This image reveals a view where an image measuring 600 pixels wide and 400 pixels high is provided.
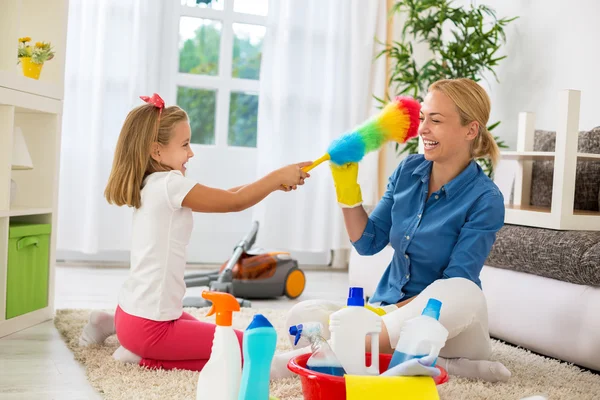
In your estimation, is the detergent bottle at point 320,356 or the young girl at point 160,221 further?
the young girl at point 160,221

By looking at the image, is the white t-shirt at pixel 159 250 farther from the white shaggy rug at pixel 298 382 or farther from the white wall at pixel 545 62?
the white wall at pixel 545 62

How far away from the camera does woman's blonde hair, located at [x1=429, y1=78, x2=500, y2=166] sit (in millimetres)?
1890

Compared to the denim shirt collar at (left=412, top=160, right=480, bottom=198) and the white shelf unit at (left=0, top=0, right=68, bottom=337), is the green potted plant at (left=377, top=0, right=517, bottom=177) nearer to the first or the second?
the denim shirt collar at (left=412, top=160, right=480, bottom=198)

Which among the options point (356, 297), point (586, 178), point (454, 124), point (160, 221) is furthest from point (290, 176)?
point (586, 178)

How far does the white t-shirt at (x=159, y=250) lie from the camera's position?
1808mm

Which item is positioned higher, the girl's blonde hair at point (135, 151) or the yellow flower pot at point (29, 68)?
the yellow flower pot at point (29, 68)

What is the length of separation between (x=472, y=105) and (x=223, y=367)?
1052 millimetres

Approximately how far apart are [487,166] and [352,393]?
8.06ft

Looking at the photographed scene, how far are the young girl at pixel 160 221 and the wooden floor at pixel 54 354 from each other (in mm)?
183

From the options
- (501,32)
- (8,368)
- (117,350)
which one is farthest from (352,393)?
(501,32)

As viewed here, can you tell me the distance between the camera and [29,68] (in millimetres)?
2418

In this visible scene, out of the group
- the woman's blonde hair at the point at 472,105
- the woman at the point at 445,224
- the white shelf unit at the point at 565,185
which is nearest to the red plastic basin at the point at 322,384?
the woman at the point at 445,224

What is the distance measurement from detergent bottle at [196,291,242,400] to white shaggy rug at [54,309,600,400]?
359 millimetres

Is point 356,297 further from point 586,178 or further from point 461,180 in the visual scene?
point 586,178
